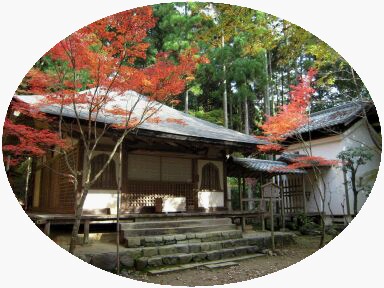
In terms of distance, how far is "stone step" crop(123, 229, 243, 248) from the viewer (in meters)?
5.77

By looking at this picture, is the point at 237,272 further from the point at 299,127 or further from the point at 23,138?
the point at 23,138

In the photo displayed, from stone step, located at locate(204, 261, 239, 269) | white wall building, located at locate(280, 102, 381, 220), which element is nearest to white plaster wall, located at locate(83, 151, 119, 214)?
stone step, located at locate(204, 261, 239, 269)

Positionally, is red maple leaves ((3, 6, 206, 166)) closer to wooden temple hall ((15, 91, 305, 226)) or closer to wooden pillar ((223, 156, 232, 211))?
wooden temple hall ((15, 91, 305, 226))

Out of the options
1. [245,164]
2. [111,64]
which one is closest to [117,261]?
[111,64]

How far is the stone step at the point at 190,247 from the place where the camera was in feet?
17.6

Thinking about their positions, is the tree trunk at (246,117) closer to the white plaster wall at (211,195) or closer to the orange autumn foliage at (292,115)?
the orange autumn foliage at (292,115)

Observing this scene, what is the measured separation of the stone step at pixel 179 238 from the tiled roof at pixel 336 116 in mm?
2540

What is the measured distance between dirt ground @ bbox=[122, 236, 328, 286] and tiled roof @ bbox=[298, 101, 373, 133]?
1.59m

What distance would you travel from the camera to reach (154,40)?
514 cm

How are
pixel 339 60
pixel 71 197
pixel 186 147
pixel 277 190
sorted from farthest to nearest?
1. pixel 186 147
2. pixel 71 197
3. pixel 277 190
4. pixel 339 60

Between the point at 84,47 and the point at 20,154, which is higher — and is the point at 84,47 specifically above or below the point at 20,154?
above

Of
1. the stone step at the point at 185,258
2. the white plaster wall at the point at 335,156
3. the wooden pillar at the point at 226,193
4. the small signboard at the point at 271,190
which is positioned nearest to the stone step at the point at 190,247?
the stone step at the point at 185,258

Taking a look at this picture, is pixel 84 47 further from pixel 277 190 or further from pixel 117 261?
pixel 277 190

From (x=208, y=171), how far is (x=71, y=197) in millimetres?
A: 3251
